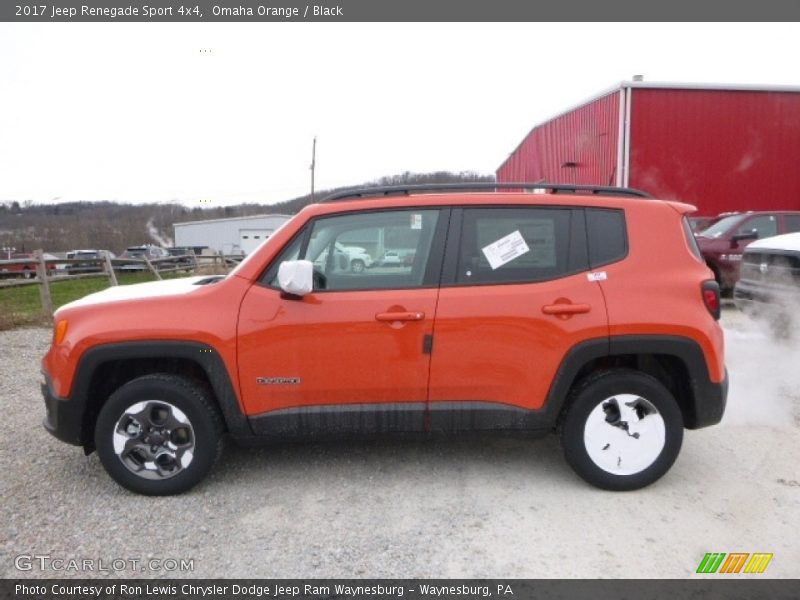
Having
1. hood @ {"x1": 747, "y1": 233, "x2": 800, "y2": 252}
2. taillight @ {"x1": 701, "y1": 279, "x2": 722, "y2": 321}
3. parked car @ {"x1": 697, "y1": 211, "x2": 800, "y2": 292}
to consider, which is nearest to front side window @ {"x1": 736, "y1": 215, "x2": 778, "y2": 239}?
parked car @ {"x1": 697, "y1": 211, "x2": 800, "y2": 292}

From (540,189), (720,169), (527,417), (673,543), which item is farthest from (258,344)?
(720,169)

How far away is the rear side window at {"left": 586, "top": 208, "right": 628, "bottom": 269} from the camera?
3566mm

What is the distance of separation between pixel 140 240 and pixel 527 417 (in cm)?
6486

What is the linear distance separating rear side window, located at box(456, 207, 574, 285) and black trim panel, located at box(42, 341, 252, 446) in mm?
1450

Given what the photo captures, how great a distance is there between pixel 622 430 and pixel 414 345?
130cm

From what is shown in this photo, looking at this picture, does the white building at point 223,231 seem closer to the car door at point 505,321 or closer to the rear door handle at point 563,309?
the car door at point 505,321

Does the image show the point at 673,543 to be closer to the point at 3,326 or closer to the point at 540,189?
the point at 540,189

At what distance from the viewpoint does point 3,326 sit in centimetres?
941

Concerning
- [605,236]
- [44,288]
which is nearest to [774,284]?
[605,236]

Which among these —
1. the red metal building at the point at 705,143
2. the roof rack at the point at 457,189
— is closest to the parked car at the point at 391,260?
the roof rack at the point at 457,189

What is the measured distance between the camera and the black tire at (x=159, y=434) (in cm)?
343

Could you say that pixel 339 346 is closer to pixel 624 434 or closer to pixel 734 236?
pixel 624 434

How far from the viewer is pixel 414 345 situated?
11.2 ft

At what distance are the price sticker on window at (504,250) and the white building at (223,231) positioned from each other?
53475 mm
